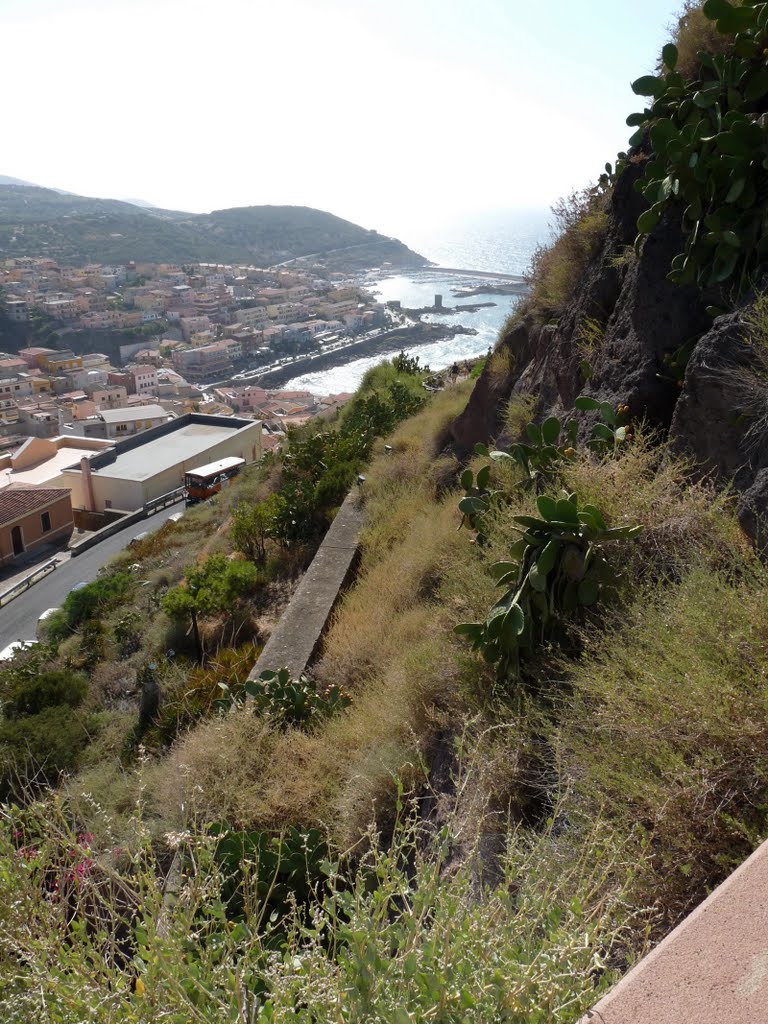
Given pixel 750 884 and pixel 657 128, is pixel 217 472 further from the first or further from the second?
pixel 750 884

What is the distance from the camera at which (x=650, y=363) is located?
415cm

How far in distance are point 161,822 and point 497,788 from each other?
1845 millimetres

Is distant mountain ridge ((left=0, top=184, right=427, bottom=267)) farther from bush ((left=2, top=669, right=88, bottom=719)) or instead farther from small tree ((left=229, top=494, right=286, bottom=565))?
bush ((left=2, top=669, right=88, bottom=719))

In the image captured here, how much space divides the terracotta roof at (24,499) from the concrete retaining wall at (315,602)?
644 inches

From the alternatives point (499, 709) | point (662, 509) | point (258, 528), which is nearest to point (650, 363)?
point (662, 509)

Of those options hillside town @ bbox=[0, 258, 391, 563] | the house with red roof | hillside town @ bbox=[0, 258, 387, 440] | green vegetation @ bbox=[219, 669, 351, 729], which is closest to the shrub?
green vegetation @ bbox=[219, 669, 351, 729]

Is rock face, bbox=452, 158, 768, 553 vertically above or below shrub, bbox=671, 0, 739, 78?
below

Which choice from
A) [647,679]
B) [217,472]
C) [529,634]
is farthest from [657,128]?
[217,472]

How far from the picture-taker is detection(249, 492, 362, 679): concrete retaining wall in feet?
16.2

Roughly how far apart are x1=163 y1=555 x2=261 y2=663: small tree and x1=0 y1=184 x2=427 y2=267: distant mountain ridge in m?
115

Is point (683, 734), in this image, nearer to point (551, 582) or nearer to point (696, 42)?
point (551, 582)

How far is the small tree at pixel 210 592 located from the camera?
255 inches

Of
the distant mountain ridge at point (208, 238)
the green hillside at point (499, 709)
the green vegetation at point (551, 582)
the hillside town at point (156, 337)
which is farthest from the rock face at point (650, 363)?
the distant mountain ridge at point (208, 238)

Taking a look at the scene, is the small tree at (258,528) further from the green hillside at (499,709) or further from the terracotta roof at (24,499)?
the terracotta roof at (24,499)
